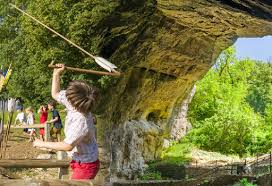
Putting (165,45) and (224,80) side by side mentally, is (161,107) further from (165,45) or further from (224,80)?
(224,80)

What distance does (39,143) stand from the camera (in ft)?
15.3

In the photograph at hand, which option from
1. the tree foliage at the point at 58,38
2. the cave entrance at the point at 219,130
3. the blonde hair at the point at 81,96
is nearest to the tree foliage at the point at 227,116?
the cave entrance at the point at 219,130

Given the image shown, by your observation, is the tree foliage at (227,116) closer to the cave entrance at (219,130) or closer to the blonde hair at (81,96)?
the cave entrance at (219,130)

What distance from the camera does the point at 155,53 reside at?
95.3ft

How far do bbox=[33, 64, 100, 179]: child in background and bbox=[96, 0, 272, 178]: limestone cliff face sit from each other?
15015 mm

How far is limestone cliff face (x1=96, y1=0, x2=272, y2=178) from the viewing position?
75.4ft

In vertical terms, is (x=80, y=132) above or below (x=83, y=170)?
above

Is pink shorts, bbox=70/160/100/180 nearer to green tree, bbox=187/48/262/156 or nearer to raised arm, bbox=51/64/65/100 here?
raised arm, bbox=51/64/65/100

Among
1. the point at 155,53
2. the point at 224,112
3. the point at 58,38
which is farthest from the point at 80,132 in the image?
the point at 224,112

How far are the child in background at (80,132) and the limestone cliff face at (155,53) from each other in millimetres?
15015

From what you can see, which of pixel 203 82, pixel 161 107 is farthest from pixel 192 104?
pixel 161 107

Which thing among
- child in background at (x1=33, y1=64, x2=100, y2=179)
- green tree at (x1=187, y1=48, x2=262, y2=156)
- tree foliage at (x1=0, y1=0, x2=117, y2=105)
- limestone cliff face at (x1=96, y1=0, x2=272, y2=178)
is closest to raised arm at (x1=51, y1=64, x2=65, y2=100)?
child in background at (x1=33, y1=64, x2=100, y2=179)

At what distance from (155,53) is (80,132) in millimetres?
24308

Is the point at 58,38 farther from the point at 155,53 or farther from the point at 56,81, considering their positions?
the point at 56,81
